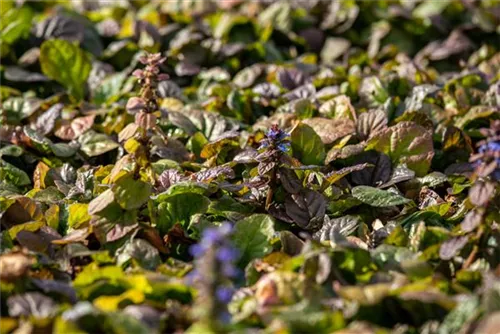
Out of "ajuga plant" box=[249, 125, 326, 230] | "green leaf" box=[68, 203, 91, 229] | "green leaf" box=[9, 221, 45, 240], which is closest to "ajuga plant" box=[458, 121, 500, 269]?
"ajuga plant" box=[249, 125, 326, 230]

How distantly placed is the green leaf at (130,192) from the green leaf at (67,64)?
2.00 meters

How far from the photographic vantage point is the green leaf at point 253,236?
8.93 feet

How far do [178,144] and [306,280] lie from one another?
144 cm

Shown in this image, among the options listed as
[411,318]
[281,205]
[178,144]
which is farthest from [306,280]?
[178,144]

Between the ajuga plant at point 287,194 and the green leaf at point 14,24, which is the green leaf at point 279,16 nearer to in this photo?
the green leaf at point 14,24

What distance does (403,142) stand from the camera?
11.2 feet

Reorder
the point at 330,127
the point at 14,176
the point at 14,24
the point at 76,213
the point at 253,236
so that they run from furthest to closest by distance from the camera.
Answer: the point at 14,24 < the point at 330,127 < the point at 14,176 < the point at 76,213 < the point at 253,236

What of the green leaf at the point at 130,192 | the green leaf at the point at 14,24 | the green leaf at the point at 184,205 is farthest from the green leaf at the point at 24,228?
the green leaf at the point at 14,24

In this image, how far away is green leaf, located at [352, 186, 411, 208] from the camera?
3016 millimetres

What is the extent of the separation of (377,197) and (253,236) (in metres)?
0.55

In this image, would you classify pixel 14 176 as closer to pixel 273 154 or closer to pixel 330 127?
pixel 273 154

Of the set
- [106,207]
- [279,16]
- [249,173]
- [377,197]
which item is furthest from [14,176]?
[279,16]

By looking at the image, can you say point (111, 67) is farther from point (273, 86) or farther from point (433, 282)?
point (433, 282)

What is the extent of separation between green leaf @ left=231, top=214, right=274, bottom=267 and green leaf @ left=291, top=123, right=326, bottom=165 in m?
0.65
